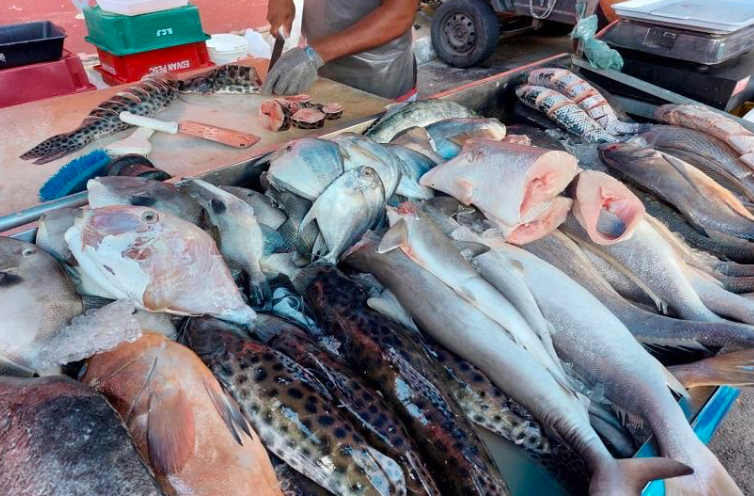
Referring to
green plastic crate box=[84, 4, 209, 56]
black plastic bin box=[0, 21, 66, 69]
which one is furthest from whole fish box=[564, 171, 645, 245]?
black plastic bin box=[0, 21, 66, 69]

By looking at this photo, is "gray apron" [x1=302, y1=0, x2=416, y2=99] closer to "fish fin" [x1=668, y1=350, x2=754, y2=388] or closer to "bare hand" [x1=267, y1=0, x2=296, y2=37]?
"bare hand" [x1=267, y1=0, x2=296, y2=37]

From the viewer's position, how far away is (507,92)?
3178mm

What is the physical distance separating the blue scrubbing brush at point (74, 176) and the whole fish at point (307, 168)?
90 cm

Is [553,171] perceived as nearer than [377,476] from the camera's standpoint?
No

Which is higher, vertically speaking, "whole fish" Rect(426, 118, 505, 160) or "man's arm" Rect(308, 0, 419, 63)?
"man's arm" Rect(308, 0, 419, 63)

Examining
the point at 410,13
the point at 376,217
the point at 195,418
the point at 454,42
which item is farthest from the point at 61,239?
the point at 454,42

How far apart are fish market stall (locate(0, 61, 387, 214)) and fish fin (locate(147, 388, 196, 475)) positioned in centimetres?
118

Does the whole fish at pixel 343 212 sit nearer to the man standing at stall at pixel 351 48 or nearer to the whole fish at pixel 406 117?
the whole fish at pixel 406 117

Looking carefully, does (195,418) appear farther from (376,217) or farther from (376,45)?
(376,45)

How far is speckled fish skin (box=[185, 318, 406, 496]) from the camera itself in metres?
1.10

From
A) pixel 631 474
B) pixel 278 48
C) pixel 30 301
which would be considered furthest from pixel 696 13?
pixel 30 301

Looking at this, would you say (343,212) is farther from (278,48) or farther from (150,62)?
(150,62)

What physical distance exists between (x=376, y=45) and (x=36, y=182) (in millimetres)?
2364

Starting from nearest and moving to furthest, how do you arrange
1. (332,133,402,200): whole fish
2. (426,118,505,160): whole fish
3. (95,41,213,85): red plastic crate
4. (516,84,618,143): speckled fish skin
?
1. (332,133,402,200): whole fish
2. (426,118,505,160): whole fish
3. (516,84,618,143): speckled fish skin
4. (95,41,213,85): red plastic crate
